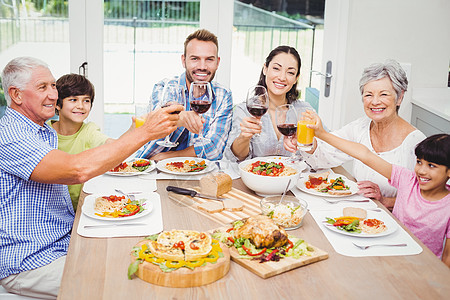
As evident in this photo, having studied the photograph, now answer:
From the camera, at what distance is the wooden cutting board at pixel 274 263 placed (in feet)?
4.97

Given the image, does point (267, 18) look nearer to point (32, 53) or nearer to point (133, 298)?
point (32, 53)

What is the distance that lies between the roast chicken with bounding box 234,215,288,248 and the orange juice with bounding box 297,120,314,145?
2.04 ft

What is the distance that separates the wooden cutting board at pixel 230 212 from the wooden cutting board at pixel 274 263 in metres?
0.31

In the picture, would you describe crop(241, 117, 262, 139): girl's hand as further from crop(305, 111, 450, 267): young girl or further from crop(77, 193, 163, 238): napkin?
crop(77, 193, 163, 238): napkin

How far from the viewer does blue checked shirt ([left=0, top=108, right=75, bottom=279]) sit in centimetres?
187

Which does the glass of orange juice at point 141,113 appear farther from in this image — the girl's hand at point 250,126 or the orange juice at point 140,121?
the girl's hand at point 250,126

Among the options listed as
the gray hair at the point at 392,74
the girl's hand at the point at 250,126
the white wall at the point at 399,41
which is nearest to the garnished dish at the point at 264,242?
the girl's hand at the point at 250,126

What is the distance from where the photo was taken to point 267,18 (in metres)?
4.16

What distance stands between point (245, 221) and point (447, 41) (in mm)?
3001

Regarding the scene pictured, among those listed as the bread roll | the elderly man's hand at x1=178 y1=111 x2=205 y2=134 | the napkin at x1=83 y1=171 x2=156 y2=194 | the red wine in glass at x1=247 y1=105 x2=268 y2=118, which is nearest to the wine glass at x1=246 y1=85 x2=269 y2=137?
the red wine in glass at x1=247 y1=105 x2=268 y2=118

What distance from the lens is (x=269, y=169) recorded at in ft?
7.22

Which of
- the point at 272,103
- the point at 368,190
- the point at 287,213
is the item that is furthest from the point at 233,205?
the point at 272,103

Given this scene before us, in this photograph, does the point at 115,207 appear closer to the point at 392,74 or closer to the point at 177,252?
the point at 177,252

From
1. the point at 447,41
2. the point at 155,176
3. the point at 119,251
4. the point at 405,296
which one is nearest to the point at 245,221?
the point at 119,251
